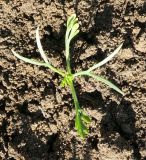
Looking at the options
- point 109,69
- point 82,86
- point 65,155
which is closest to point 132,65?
point 109,69

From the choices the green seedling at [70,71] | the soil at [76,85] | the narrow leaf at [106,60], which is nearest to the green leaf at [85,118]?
the green seedling at [70,71]

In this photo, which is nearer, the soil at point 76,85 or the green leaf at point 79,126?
the green leaf at point 79,126

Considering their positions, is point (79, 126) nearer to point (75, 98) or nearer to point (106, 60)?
point (75, 98)

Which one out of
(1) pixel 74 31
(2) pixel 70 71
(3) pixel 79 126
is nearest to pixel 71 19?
(1) pixel 74 31

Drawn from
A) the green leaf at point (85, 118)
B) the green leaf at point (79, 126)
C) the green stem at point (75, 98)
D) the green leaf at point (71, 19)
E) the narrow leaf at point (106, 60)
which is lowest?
the green leaf at point (79, 126)

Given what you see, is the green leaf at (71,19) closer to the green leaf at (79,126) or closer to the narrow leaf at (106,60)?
the narrow leaf at (106,60)

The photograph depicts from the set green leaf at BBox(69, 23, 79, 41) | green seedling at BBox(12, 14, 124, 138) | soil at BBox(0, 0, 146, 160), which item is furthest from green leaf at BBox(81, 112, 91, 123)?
green leaf at BBox(69, 23, 79, 41)

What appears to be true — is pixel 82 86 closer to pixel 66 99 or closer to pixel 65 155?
Answer: pixel 66 99

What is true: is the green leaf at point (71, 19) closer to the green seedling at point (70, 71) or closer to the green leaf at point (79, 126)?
the green seedling at point (70, 71)

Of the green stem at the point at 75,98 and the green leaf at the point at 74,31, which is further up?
the green leaf at the point at 74,31

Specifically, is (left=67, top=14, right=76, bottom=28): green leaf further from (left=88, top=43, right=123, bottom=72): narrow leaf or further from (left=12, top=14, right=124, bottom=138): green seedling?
(left=88, top=43, right=123, bottom=72): narrow leaf
